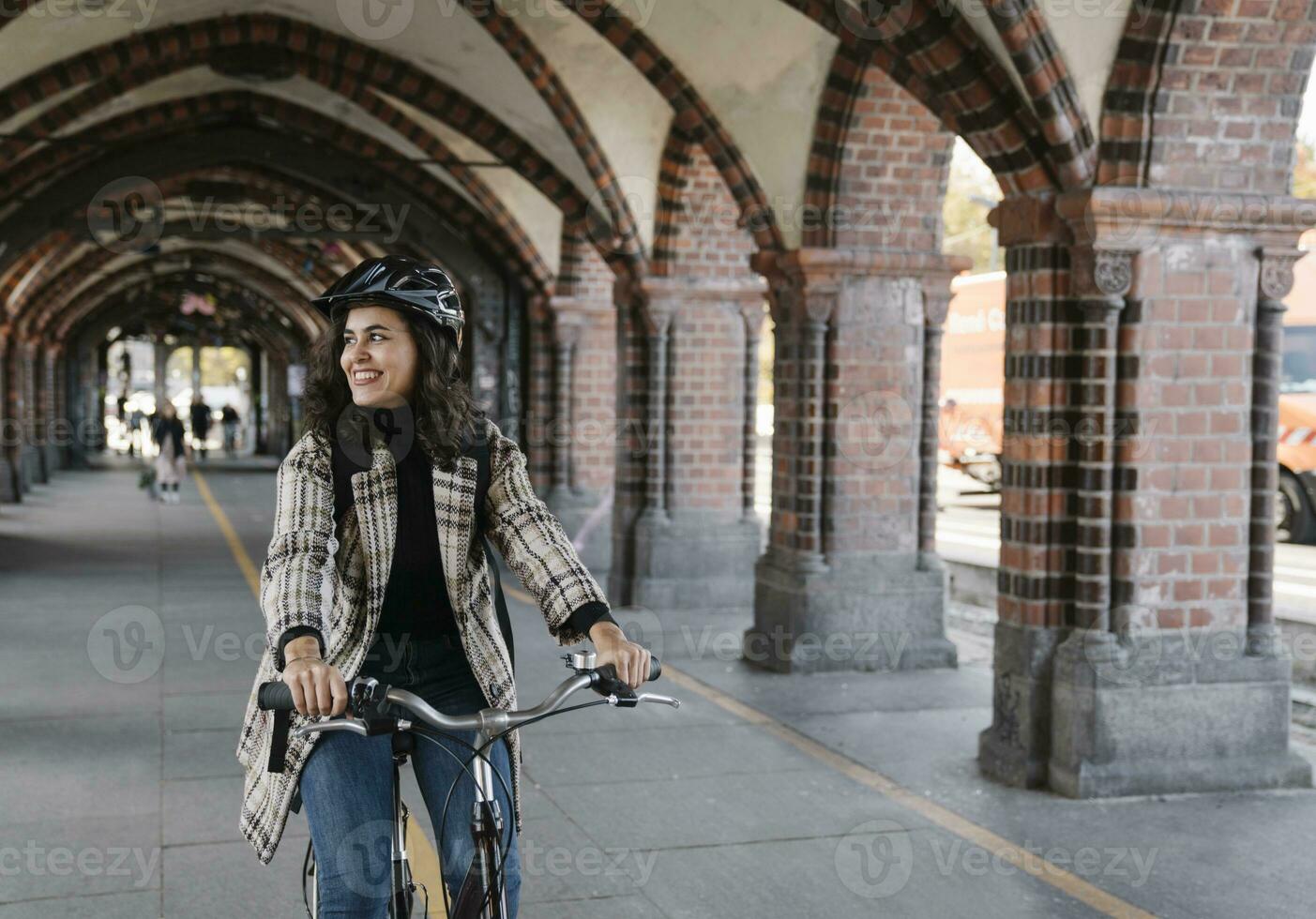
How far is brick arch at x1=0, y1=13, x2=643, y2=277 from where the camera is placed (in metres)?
11.6

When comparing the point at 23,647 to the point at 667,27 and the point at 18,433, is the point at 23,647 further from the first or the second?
the point at 18,433

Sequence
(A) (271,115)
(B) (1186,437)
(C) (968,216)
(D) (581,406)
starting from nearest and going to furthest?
(B) (1186,437) < (D) (581,406) < (A) (271,115) < (C) (968,216)

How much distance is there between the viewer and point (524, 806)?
5.33 meters

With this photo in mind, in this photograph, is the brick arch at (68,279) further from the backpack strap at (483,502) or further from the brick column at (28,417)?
the backpack strap at (483,502)

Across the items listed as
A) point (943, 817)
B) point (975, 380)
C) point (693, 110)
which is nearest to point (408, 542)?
point (943, 817)

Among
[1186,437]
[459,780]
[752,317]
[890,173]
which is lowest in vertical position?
[459,780]

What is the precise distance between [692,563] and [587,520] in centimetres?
311

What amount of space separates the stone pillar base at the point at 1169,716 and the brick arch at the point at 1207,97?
1.81m

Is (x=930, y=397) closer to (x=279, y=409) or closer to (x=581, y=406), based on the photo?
(x=581, y=406)

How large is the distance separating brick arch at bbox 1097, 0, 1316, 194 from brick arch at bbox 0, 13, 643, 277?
6529 millimetres

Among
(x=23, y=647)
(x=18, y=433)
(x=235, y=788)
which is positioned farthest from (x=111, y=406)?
(x=235, y=788)

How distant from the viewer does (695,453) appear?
1086 centimetres

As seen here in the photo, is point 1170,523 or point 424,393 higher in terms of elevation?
point 424,393

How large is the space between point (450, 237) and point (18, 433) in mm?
8806
